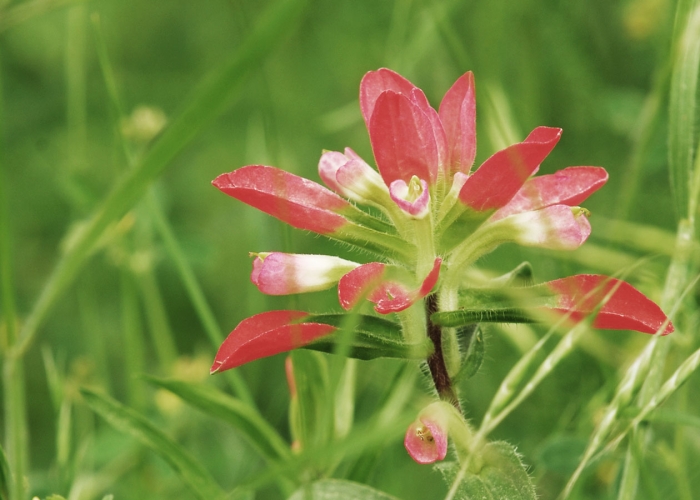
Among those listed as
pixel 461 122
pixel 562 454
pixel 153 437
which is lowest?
pixel 562 454

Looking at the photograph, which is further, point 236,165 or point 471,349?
point 236,165

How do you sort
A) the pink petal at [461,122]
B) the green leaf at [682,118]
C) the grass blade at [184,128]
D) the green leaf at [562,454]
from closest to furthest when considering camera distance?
the grass blade at [184,128] < the pink petal at [461,122] < the green leaf at [682,118] < the green leaf at [562,454]

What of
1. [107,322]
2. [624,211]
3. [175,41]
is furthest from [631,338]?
[175,41]

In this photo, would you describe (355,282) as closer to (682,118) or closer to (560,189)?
(560,189)

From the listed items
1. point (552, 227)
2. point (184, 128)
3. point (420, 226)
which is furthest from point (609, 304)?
point (184, 128)

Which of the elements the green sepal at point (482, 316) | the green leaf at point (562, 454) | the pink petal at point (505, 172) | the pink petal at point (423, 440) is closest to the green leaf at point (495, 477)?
the pink petal at point (423, 440)

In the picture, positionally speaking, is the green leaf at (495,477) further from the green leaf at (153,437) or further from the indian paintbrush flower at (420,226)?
the green leaf at (153,437)

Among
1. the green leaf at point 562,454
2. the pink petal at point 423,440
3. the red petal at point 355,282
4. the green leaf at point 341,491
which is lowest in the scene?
the green leaf at point 562,454
